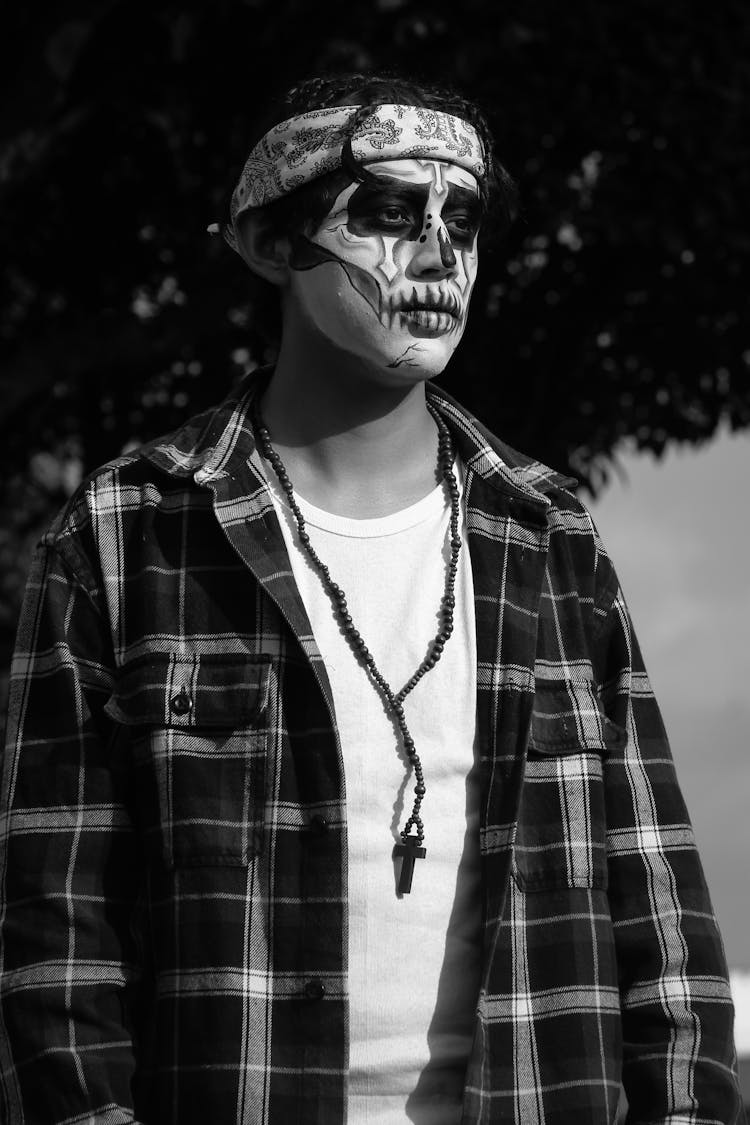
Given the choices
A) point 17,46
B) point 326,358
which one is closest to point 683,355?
point 17,46

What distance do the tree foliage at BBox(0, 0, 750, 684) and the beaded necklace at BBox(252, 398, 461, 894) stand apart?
4233 mm

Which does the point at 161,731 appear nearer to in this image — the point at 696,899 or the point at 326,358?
the point at 326,358

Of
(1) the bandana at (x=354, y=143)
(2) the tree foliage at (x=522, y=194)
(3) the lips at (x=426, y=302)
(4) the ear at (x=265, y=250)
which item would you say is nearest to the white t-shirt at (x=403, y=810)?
(3) the lips at (x=426, y=302)

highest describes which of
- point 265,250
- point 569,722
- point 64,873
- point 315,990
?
point 265,250

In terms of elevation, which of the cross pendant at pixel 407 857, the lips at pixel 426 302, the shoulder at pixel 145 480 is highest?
the lips at pixel 426 302

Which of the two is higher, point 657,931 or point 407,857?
point 407,857

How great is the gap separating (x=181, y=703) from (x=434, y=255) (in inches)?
33.4

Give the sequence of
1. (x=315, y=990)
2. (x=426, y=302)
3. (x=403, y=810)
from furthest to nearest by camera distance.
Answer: (x=426, y=302) → (x=403, y=810) → (x=315, y=990)

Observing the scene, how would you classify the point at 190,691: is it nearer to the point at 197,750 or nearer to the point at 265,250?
the point at 197,750

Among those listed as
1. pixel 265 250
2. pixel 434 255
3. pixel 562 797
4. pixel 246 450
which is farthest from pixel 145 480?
pixel 562 797

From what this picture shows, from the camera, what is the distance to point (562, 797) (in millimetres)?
2537

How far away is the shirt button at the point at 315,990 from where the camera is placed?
2.33 metres

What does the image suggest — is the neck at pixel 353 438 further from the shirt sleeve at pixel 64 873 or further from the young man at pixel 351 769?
the shirt sleeve at pixel 64 873

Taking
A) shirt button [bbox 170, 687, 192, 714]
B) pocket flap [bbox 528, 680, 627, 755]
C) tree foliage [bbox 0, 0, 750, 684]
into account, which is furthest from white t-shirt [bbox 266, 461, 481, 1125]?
tree foliage [bbox 0, 0, 750, 684]
